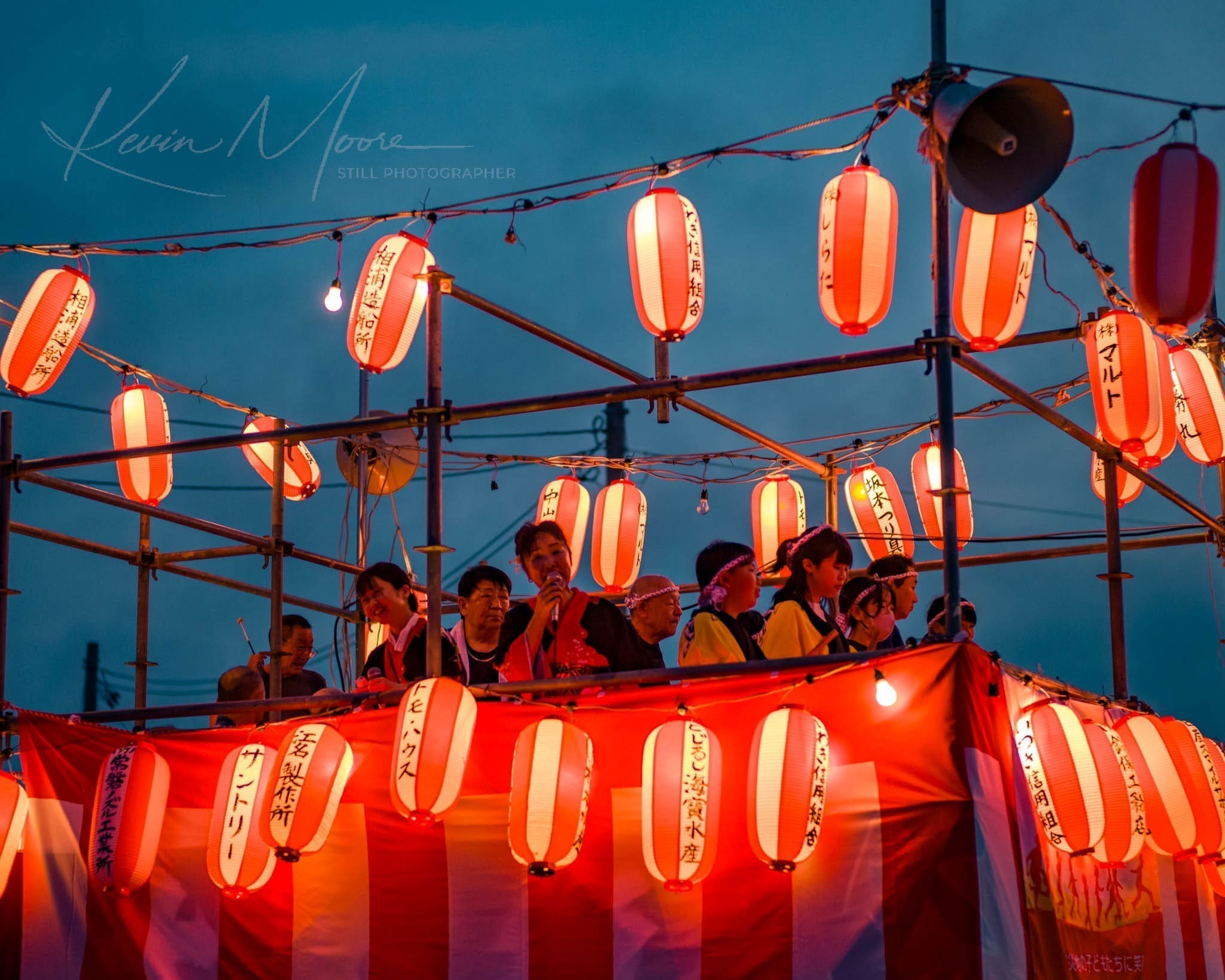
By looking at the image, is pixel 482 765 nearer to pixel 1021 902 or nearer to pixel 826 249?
pixel 1021 902

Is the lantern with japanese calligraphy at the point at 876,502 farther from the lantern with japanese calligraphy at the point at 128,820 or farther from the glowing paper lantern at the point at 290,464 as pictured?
the lantern with japanese calligraphy at the point at 128,820

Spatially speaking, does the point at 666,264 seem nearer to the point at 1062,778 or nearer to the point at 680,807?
the point at 680,807

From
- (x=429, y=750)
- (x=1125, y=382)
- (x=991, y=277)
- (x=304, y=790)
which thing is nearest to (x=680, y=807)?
(x=429, y=750)

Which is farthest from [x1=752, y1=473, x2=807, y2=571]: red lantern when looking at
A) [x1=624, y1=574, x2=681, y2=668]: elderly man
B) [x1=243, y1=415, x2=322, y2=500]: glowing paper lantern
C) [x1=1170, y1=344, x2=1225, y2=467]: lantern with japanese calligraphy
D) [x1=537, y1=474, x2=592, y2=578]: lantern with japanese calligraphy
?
[x1=243, y1=415, x2=322, y2=500]: glowing paper lantern

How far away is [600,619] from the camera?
22.4 feet

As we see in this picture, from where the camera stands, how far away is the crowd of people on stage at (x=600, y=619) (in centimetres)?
673

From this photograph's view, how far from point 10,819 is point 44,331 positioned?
3536mm

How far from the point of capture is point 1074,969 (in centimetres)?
576

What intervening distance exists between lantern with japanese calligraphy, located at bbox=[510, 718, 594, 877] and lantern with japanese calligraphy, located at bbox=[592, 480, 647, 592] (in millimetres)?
5135

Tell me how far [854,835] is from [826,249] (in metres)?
2.80

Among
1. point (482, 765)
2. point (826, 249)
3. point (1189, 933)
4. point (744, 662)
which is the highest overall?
point (826, 249)

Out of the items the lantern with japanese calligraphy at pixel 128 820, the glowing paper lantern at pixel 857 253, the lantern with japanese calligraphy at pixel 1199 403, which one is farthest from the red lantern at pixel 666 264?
the lantern with japanese calligraphy at pixel 128 820

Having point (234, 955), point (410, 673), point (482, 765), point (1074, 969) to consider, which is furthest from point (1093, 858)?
point (234, 955)

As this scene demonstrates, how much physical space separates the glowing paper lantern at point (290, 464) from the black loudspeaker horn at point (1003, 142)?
675cm
